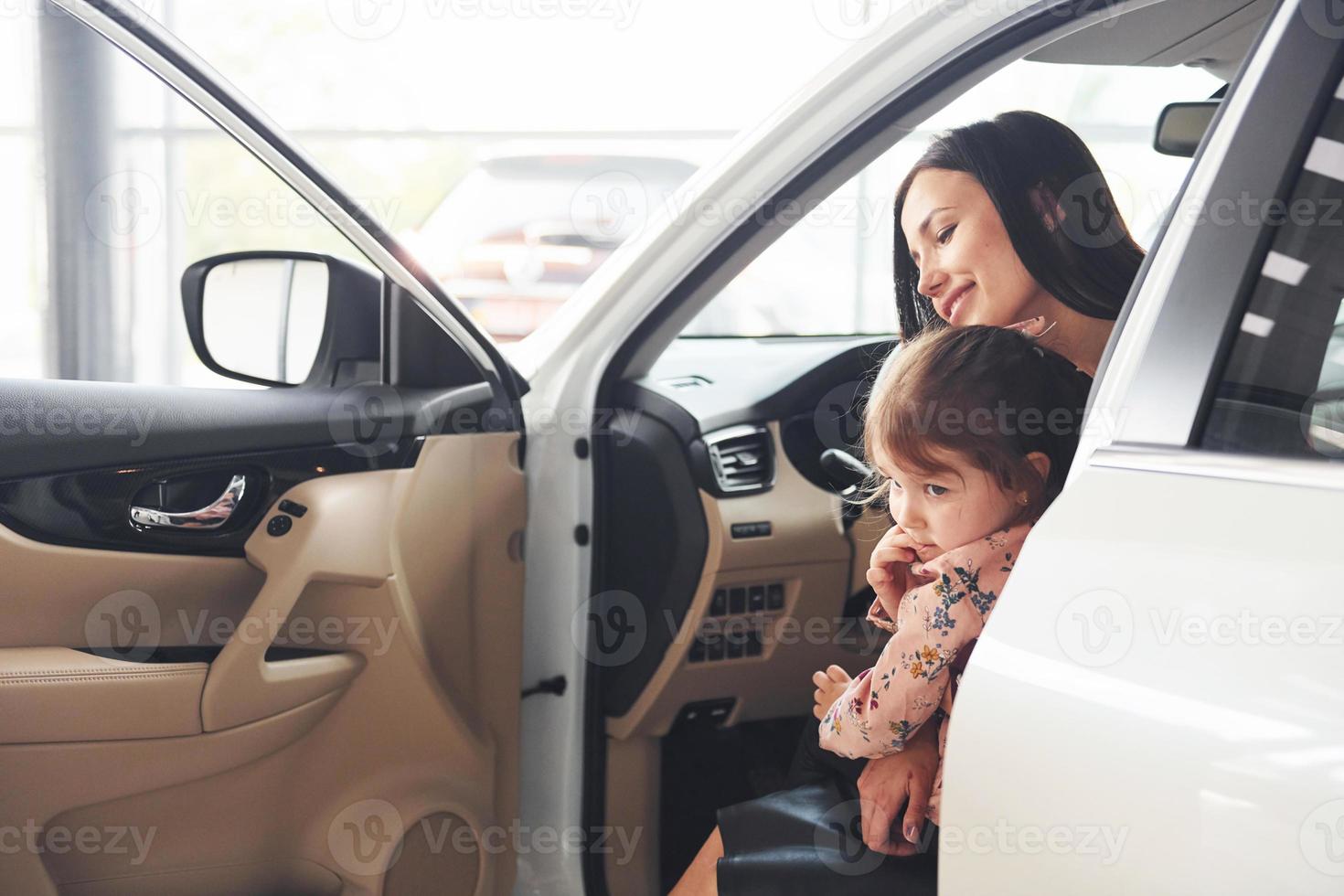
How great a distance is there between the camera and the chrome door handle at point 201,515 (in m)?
1.53

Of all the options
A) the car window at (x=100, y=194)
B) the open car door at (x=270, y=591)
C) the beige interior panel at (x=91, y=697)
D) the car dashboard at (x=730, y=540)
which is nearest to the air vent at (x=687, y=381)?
the car dashboard at (x=730, y=540)

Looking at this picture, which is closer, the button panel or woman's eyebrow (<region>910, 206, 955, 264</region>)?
woman's eyebrow (<region>910, 206, 955, 264</region>)

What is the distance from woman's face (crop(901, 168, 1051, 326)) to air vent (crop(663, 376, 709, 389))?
0.47 meters

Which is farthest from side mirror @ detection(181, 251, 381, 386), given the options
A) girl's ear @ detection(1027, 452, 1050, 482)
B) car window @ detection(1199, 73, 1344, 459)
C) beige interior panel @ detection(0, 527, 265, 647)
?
car window @ detection(1199, 73, 1344, 459)

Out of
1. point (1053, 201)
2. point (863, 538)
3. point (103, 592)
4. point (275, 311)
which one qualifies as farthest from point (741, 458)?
point (103, 592)

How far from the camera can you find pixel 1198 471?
90 cm

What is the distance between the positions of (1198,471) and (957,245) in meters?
0.75

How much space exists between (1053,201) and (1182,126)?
250 millimetres

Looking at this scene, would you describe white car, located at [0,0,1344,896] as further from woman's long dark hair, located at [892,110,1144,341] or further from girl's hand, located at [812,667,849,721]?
girl's hand, located at [812,667,849,721]

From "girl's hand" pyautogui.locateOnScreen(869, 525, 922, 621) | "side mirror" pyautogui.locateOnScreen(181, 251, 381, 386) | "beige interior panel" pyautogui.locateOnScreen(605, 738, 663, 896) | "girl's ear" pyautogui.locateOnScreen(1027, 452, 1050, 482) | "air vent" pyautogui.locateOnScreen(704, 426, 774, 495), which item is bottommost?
"beige interior panel" pyautogui.locateOnScreen(605, 738, 663, 896)

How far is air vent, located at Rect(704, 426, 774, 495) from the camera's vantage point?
1.91 metres

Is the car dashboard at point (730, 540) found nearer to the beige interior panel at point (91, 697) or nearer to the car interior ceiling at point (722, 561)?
the car interior ceiling at point (722, 561)

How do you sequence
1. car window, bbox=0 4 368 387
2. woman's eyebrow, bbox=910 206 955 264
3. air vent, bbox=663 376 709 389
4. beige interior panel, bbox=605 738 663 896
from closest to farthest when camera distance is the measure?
1. woman's eyebrow, bbox=910 206 955 264
2. beige interior panel, bbox=605 738 663 896
3. air vent, bbox=663 376 709 389
4. car window, bbox=0 4 368 387

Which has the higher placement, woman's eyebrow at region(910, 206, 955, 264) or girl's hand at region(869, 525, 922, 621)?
woman's eyebrow at region(910, 206, 955, 264)
